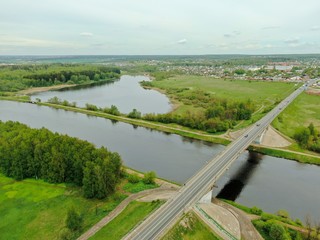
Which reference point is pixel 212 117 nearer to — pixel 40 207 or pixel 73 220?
pixel 40 207

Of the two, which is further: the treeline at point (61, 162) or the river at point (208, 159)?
the river at point (208, 159)

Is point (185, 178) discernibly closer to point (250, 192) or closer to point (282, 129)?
point (250, 192)

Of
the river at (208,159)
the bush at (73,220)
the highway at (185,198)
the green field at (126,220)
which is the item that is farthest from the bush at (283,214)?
the bush at (73,220)

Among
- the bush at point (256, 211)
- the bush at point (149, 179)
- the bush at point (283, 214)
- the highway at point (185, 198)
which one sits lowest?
the bush at point (283, 214)

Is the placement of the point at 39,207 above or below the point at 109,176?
below

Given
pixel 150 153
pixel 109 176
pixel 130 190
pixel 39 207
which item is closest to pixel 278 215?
pixel 130 190

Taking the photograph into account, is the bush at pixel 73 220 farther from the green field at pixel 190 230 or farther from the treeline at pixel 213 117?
the treeline at pixel 213 117
